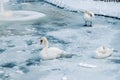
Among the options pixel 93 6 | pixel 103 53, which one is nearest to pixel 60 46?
pixel 103 53

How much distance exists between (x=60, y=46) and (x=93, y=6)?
9.77 metres

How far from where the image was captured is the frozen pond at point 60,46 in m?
10.9

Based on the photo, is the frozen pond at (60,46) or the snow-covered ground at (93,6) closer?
the frozen pond at (60,46)

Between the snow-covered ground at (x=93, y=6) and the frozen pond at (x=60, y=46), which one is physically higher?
the snow-covered ground at (x=93, y=6)

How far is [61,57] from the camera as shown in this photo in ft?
40.9

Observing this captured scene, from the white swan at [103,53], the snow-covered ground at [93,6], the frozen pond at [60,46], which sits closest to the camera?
the frozen pond at [60,46]

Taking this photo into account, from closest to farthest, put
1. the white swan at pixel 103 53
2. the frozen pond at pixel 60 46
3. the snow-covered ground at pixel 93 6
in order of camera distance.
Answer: the frozen pond at pixel 60 46
the white swan at pixel 103 53
the snow-covered ground at pixel 93 6

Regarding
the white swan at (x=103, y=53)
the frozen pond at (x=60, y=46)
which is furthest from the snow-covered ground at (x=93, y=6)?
the white swan at (x=103, y=53)

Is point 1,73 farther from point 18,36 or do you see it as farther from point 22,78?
point 18,36

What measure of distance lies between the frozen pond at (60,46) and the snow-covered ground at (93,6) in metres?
1.13

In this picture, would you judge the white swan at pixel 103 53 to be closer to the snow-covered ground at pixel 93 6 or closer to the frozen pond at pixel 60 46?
the frozen pond at pixel 60 46

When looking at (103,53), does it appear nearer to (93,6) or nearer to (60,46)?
(60,46)

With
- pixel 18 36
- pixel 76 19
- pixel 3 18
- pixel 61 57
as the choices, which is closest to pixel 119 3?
pixel 76 19

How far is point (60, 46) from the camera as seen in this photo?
13.9 meters
